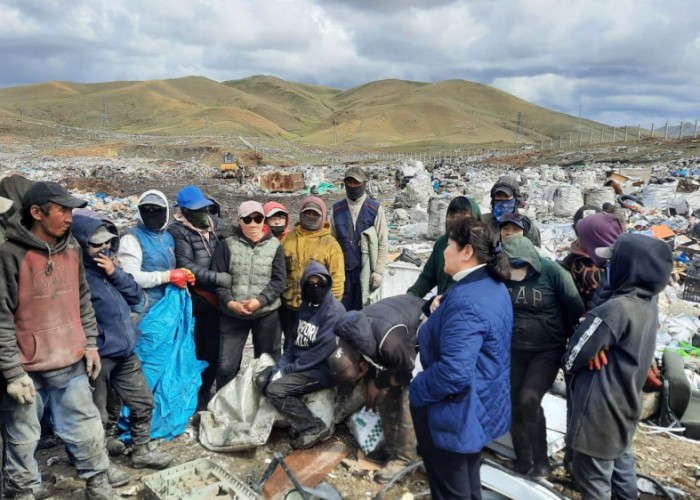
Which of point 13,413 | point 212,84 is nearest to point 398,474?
point 13,413

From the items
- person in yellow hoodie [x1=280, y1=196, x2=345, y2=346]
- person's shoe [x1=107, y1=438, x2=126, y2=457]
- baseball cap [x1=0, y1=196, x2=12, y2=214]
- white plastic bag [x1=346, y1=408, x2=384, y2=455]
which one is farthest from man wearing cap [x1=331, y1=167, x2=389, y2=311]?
baseball cap [x1=0, y1=196, x2=12, y2=214]

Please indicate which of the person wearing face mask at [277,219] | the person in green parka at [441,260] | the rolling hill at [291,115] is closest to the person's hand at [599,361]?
the person in green parka at [441,260]

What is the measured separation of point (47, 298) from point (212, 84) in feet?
541

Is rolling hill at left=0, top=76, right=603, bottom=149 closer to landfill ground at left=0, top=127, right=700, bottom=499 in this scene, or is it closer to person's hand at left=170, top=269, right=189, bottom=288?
landfill ground at left=0, top=127, right=700, bottom=499

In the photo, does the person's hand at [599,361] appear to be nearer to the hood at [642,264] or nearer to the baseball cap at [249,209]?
the hood at [642,264]

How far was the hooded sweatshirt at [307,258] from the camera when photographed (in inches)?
154

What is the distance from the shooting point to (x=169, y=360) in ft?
11.7

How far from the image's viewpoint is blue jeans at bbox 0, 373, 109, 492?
8.46 feet

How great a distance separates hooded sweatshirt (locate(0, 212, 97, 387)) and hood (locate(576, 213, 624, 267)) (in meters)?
2.91

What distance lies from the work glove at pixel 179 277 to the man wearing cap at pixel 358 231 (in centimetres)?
138

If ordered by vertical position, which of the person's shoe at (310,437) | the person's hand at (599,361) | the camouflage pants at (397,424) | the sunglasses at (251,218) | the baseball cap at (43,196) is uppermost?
the baseball cap at (43,196)

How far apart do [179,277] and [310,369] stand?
1.13 meters

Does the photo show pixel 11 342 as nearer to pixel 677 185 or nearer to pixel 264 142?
pixel 677 185

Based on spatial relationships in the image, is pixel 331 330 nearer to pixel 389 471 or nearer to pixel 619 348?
pixel 389 471
